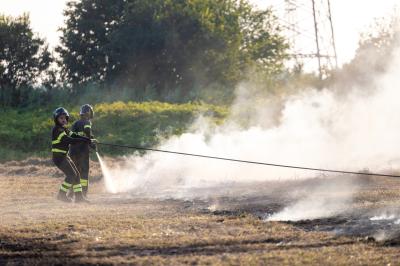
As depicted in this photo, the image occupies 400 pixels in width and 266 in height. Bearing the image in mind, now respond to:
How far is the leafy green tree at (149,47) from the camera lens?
58.1 metres

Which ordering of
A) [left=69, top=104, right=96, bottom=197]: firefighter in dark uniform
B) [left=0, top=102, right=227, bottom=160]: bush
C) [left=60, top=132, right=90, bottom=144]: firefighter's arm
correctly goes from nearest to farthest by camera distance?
[left=60, top=132, right=90, bottom=144]: firefighter's arm → [left=69, top=104, right=96, bottom=197]: firefighter in dark uniform → [left=0, top=102, right=227, bottom=160]: bush

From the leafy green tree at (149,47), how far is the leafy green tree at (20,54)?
14.7 feet

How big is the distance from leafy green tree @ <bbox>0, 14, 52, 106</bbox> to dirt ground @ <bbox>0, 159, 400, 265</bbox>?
3219 cm

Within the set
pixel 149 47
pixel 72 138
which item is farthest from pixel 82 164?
pixel 149 47

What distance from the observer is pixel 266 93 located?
166 feet

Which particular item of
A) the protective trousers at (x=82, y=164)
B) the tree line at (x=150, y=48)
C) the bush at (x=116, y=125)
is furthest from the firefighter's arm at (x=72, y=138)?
the tree line at (x=150, y=48)

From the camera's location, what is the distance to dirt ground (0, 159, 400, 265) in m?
10.2

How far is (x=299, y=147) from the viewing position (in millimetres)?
26125

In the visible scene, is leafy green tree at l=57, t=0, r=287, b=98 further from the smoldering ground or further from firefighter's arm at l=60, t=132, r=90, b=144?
firefighter's arm at l=60, t=132, r=90, b=144

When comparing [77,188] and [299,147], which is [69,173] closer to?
[77,188]

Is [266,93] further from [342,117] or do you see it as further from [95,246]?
[95,246]

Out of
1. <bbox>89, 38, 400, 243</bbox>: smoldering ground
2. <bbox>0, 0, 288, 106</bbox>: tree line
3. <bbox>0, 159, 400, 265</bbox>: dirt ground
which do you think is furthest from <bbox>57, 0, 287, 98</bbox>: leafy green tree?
<bbox>0, 159, 400, 265</bbox>: dirt ground

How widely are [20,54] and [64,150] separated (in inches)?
1360

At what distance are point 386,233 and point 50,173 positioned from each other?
57.8 ft
